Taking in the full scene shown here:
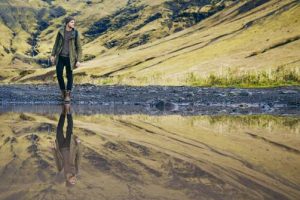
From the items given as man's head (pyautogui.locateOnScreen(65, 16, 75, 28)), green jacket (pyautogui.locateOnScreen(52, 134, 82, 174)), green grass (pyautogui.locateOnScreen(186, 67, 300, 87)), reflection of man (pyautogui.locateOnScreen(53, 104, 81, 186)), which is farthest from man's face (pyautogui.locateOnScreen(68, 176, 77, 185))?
green grass (pyautogui.locateOnScreen(186, 67, 300, 87))

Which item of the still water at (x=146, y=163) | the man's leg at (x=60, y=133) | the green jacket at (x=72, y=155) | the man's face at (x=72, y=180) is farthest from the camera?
the man's leg at (x=60, y=133)

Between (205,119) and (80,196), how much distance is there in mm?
13182

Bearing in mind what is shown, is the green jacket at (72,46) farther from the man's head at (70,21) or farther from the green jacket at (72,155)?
the green jacket at (72,155)

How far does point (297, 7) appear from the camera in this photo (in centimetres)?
15812

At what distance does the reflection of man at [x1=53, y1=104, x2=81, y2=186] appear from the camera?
25.3 ft

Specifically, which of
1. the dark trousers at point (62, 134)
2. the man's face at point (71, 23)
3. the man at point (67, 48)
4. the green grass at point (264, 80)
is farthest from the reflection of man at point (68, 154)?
the green grass at point (264, 80)

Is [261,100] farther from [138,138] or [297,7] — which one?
[297,7]

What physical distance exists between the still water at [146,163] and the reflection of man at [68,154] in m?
0.02

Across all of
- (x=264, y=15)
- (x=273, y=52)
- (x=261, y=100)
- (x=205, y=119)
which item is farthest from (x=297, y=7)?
(x=205, y=119)

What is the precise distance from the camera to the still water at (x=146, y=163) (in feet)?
22.3

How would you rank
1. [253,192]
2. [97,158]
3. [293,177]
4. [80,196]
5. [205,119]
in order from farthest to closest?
[205,119]
[97,158]
[293,177]
[253,192]
[80,196]

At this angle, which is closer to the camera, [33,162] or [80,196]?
[80,196]

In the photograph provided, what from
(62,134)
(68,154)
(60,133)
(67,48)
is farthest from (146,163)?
(67,48)

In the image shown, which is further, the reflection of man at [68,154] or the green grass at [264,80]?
the green grass at [264,80]
